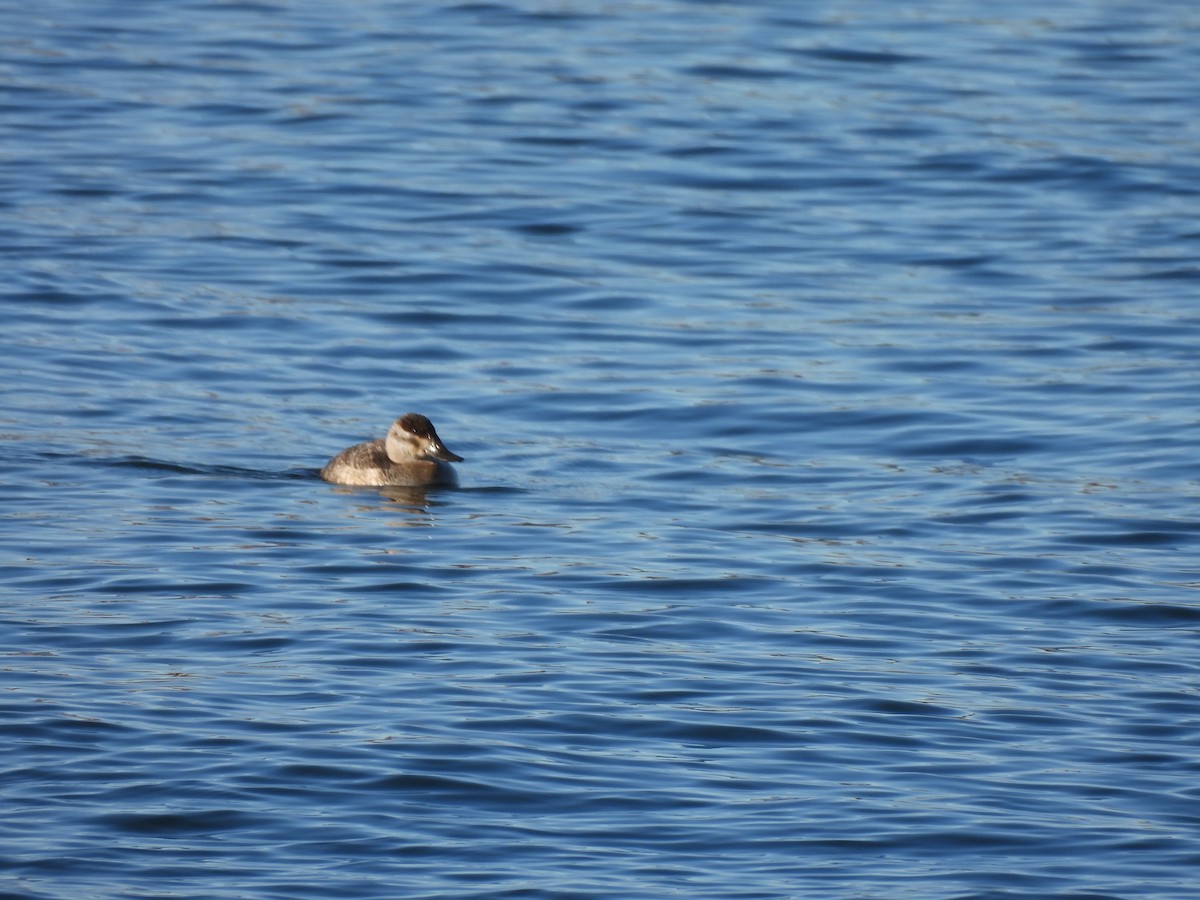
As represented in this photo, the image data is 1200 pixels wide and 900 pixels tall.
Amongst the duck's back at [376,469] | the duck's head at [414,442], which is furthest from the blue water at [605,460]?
the duck's head at [414,442]

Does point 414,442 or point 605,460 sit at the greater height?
point 414,442

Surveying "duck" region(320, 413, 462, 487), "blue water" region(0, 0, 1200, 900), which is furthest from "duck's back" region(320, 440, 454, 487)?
"blue water" region(0, 0, 1200, 900)

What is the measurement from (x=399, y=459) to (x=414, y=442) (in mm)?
146

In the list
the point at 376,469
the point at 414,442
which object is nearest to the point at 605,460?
the point at 414,442

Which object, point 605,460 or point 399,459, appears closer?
point 399,459

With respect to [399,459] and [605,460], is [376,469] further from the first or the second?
[605,460]

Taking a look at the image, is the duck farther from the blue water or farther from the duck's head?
the blue water

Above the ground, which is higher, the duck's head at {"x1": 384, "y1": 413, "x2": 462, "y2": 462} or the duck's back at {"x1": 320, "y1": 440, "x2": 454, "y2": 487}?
the duck's head at {"x1": 384, "y1": 413, "x2": 462, "y2": 462}

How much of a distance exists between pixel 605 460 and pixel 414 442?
128 centimetres

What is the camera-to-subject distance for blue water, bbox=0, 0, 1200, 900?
793cm

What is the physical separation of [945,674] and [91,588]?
435 cm

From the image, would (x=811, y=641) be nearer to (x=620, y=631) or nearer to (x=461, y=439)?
(x=620, y=631)

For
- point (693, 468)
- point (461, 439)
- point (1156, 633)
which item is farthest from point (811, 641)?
point (461, 439)

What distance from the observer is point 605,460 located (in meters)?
13.8
